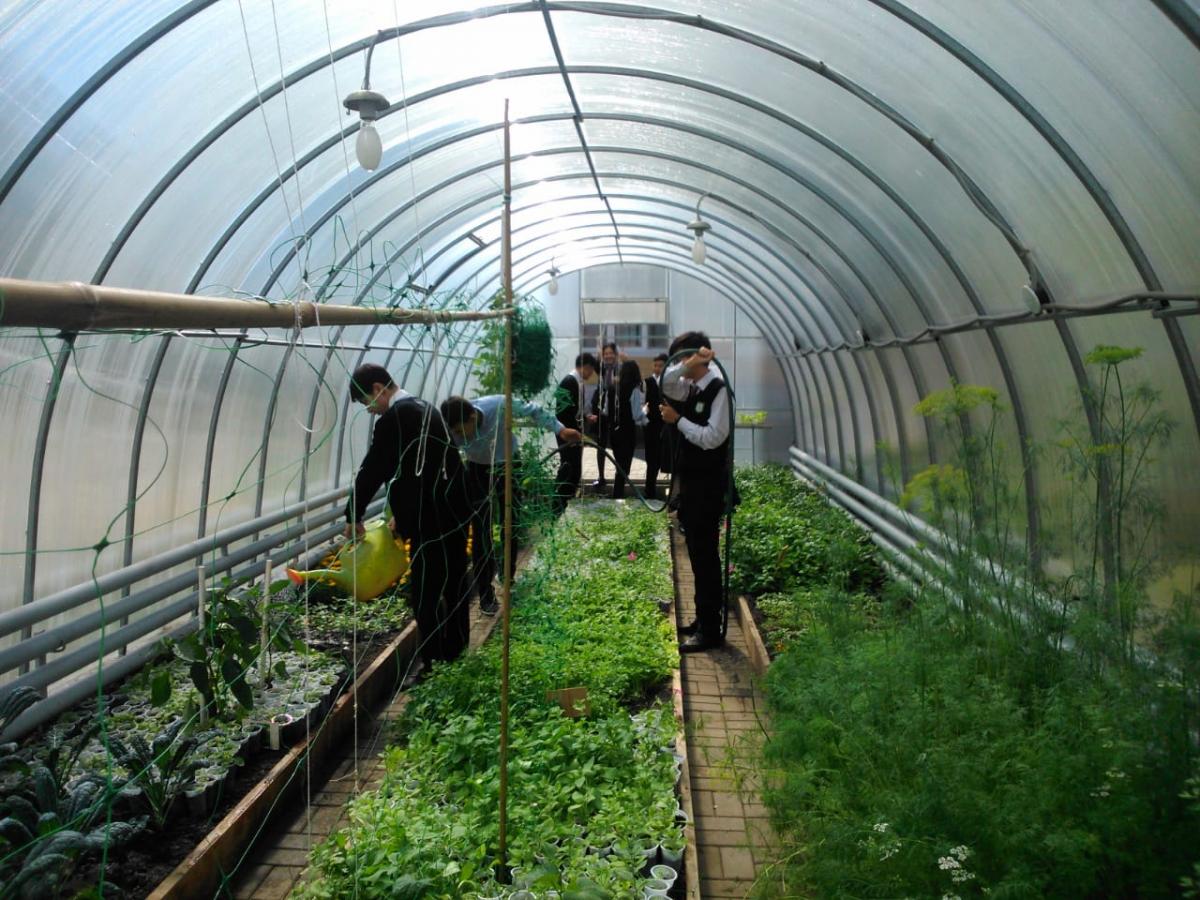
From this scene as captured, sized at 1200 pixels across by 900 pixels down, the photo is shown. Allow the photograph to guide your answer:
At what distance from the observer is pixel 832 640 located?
4832mm

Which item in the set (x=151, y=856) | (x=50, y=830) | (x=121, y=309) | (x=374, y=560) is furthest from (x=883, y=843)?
(x=374, y=560)

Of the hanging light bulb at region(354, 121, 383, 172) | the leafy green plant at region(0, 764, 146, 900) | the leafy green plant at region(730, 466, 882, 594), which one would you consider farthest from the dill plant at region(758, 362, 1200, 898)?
the hanging light bulb at region(354, 121, 383, 172)

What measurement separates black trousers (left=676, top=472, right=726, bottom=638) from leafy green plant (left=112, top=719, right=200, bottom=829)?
324 cm

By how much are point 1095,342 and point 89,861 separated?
14.9 feet

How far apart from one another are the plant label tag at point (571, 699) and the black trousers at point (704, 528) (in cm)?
178

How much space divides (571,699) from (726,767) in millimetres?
789

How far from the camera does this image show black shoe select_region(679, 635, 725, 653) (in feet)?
20.8

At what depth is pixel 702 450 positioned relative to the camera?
5984mm

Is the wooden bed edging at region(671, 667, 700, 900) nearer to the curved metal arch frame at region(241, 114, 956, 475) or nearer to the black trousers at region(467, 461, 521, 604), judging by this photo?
the black trousers at region(467, 461, 521, 604)

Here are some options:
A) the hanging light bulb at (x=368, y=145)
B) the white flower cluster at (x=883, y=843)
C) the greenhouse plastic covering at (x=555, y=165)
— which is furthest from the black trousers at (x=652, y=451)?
the white flower cluster at (x=883, y=843)

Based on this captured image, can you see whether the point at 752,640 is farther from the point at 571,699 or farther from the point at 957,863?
the point at 957,863

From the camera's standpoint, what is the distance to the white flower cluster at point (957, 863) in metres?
2.37

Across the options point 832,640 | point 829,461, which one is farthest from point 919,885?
point 829,461

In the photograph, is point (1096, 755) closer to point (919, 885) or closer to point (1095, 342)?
point (919, 885)
